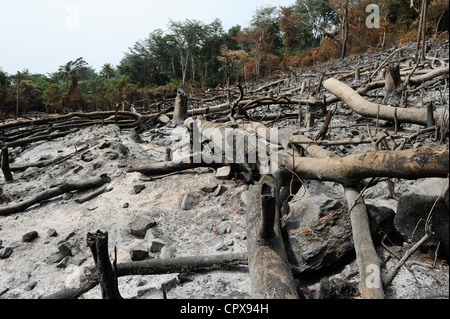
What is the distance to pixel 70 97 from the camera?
64.5 feet

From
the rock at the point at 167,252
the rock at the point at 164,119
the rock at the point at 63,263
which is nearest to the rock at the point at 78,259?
the rock at the point at 63,263

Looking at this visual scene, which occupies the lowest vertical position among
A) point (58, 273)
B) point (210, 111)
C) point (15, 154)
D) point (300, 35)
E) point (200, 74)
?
point (58, 273)

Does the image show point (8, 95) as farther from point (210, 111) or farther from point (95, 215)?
point (95, 215)

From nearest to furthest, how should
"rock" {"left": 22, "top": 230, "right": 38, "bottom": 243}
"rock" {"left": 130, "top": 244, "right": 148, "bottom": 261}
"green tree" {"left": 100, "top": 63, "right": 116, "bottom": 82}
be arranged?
"rock" {"left": 130, "top": 244, "right": 148, "bottom": 261} → "rock" {"left": 22, "top": 230, "right": 38, "bottom": 243} → "green tree" {"left": 100, "top": 63, "right": 116, "bottom": 82}

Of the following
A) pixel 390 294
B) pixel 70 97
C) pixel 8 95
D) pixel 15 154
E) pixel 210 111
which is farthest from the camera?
pixel 70 97

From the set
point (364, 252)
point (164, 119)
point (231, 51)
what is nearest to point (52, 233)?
point (364, 252)

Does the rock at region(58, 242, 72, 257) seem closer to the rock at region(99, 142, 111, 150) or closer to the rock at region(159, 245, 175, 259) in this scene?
the rock at region(159, 245, 175, 259)

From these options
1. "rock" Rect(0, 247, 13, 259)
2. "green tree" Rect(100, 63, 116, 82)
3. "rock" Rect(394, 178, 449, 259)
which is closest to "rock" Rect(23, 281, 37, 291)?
"rock" Rect(0, 247, 13, 259)

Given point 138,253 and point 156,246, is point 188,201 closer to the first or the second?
point 156,246

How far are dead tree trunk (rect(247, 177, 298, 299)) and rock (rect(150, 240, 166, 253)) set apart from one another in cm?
84

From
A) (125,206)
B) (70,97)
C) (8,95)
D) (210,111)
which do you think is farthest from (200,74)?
(125,206)

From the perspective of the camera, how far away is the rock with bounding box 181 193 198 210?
2953mm

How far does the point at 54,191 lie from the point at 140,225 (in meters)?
1.95
